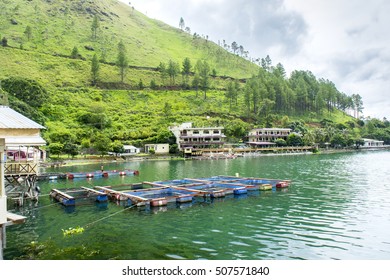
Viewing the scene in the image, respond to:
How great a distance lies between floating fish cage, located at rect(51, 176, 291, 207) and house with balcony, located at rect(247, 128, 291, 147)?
283ft

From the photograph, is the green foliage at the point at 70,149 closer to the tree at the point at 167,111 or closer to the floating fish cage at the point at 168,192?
the floating fish cage at the point at 168,192

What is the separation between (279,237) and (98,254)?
9787mm

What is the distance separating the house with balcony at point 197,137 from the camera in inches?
4599

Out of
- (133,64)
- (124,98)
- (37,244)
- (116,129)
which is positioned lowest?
(37,244)

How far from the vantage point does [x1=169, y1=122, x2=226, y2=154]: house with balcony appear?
383ft

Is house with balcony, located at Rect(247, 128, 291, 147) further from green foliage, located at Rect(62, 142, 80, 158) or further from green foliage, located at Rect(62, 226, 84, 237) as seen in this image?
green foliage, located at Rect(62, 226, 84, 237)

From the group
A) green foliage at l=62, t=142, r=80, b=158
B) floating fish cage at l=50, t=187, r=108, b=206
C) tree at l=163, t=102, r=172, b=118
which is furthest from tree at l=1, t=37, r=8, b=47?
floating fish cage at l=50, t=187, r=108, b=206

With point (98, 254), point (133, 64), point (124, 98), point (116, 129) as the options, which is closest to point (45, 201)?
point (98, 254)

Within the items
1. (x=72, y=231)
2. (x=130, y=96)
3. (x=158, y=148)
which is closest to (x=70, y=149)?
(x=158, y=148)

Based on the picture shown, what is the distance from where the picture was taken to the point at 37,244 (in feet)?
62.7

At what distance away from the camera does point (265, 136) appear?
131 m

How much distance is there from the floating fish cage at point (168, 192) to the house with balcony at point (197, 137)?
73236 millimetres

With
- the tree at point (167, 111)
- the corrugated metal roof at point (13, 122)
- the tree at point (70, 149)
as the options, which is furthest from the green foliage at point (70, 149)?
the corrugated metal roof at point (13, 122)

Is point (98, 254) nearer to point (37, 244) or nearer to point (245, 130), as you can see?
point (37, 244)
